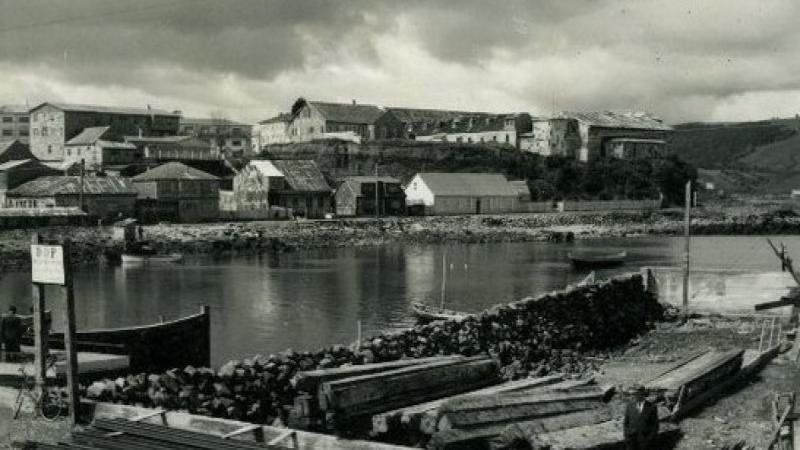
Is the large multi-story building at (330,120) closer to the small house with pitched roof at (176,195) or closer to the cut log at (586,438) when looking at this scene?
the small house with pitched roof at (176,195)

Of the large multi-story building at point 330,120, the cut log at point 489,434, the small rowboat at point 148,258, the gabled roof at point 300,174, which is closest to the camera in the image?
the cut log at point 489,434

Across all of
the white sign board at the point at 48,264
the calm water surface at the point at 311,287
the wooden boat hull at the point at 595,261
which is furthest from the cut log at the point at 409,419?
the wooden boat hull at the point at 595,261

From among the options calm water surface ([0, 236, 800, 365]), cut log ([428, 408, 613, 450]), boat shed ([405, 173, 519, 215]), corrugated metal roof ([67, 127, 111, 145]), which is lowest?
calm water surface ([0, 236, 800, 365])

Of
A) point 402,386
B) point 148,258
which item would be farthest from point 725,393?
point 148,258

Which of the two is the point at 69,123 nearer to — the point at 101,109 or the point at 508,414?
the point at 101,109

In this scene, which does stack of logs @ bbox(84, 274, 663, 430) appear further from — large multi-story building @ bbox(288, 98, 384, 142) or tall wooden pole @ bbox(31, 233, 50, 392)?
large multi-story building @ bbox(288, 98, 384, 142)

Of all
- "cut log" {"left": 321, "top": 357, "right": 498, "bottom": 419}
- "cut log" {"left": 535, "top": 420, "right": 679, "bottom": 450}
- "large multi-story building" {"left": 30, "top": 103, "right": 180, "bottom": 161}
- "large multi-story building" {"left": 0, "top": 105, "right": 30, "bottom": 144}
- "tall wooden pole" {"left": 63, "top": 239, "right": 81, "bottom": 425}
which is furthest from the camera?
"large multi-story building" {"left": 0, "top": 105, "right": 30, "bottom": 144}

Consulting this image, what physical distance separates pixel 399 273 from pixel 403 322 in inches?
863

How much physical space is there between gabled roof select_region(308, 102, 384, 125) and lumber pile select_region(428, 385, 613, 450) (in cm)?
11581

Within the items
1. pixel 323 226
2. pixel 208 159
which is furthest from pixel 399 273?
pixel 208 159

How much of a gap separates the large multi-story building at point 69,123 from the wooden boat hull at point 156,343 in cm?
9562

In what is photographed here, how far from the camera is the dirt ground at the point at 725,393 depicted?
51.0 ft

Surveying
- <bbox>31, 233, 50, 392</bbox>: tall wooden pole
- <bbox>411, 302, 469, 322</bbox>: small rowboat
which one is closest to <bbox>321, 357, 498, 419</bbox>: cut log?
<bbox>31, 233, 50, 392</bbox>: tall wooden pole

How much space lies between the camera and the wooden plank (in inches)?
683
